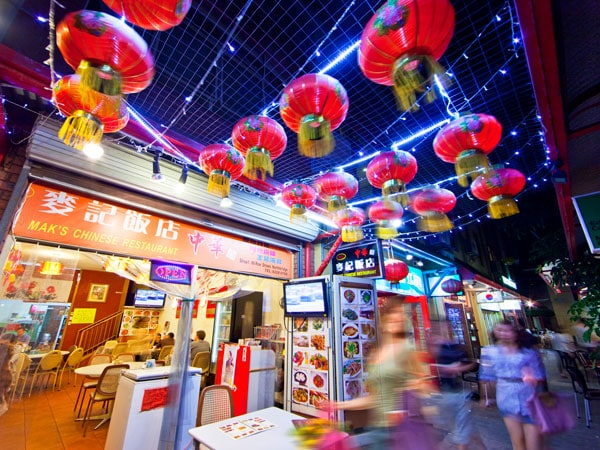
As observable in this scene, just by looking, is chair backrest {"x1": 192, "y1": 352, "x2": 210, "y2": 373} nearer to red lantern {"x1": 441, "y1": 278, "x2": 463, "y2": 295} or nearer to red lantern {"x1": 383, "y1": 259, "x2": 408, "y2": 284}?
red lantern {"x1": 383, "y1": 259, "x2": 408, "y2": 284}

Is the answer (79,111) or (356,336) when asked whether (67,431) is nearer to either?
(356,336)

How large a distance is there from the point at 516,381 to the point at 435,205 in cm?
226

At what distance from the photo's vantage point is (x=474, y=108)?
371cm

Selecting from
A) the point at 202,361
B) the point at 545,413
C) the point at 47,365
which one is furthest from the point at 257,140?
the point at 47,365

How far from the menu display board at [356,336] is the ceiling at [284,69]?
266 centimetres

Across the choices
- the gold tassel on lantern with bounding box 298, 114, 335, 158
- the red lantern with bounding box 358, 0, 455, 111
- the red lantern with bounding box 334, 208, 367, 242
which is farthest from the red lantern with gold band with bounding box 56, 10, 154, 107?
the red lantern with bounding box 334, 208, 367, 242

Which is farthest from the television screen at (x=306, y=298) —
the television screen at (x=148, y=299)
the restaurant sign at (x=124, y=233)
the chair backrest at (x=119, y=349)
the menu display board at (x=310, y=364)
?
the television screen at (x=148, y=299)

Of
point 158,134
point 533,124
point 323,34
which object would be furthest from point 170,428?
point 533,124

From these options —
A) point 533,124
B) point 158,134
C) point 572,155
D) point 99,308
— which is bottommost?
point 99,308

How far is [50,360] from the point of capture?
22.8 feet

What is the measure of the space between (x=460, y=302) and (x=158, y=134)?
12.7 metres

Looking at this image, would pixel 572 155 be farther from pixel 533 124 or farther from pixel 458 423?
pixel 458 423

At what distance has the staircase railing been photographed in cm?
1066

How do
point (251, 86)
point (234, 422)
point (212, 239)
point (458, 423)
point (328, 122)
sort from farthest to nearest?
point (212, 239) < point (251, 86) < point (458, 423) < point (234, 422) < point (328, 122)
